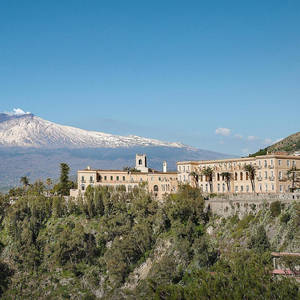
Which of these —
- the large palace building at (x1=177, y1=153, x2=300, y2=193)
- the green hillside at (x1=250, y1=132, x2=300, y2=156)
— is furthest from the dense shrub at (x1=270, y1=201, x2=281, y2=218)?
the green hillside at (x1=250, y1=132, x2=300, y2=156)

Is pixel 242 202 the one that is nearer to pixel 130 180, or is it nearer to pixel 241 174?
pixel 241 174

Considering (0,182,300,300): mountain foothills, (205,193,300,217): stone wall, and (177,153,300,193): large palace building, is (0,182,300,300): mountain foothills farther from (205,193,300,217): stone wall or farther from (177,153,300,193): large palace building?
(177,153,300,193): large palace building

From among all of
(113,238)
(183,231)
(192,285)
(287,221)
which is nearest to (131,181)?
(113,238)

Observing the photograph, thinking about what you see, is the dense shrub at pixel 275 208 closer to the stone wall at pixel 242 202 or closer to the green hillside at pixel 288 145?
the stone wall at pixel 242 202

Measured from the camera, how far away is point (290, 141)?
144 metres

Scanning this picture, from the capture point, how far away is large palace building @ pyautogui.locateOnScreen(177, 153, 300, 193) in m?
95.9

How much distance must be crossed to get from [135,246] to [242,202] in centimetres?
1802

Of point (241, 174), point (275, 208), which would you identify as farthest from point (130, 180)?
point (275, 208)

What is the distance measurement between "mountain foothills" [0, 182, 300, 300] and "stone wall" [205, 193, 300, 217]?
4.11 feet

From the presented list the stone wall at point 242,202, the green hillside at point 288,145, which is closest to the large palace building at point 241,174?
the stone wall at point 242,202

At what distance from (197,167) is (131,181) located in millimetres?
14070

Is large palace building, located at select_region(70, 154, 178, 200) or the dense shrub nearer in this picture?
the dense shrub

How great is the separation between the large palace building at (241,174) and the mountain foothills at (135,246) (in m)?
7.43

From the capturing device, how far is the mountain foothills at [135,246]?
66.9 meters
